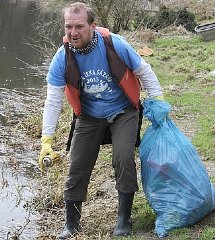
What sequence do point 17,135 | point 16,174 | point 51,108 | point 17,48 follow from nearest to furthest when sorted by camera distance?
1. point 51,108
2. point 16,174
3. point 17,135
4. point 17,48

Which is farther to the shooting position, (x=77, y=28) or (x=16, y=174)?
(x=16, y=174)

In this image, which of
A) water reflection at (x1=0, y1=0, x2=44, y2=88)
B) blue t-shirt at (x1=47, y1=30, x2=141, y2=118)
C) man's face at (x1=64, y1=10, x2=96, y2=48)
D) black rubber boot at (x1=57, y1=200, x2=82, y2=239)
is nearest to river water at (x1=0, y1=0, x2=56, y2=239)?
water reflection at (x1=0, y1=0, x2=44, y2=88)

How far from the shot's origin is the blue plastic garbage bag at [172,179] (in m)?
4.30

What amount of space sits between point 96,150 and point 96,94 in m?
0.53

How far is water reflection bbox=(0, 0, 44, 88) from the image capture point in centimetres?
1502

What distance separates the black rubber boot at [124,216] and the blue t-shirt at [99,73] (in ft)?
→ 2.32

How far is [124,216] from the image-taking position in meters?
4.47

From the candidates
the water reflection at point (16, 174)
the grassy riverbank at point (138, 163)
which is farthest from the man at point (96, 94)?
the water reflection at point (16, 174)

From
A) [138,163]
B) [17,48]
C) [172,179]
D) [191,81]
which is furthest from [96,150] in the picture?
[17,48]

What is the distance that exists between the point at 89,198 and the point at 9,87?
8.53m

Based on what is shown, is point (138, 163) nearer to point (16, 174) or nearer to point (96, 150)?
point (16, 174)

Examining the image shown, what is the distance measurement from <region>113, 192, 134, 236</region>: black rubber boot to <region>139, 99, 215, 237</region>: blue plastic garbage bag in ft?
0.61

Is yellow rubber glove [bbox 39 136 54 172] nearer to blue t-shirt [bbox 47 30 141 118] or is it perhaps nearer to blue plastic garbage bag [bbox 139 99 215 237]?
blue t-shirt [bbox 47 30 141 118]

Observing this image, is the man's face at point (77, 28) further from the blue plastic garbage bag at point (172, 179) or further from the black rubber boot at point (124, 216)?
the black rubber boot at point (124, 216)
